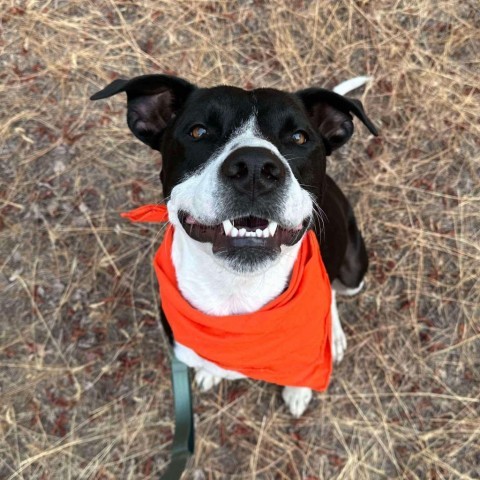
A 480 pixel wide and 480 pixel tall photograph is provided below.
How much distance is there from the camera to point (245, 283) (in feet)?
9.29

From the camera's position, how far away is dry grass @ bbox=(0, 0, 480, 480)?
4.15m

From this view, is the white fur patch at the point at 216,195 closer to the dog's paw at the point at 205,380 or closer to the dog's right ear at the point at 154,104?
the dog's right ear at the point at 154,104

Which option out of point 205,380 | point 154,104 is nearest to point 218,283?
point 154,104

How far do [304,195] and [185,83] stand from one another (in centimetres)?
103

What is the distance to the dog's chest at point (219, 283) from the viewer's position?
9.15 ft

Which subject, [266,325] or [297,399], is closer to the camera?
[266,325]

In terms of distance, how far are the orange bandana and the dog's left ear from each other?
636 mm

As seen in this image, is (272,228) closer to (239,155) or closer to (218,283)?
(239,155)

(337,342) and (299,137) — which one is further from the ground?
(299,137)

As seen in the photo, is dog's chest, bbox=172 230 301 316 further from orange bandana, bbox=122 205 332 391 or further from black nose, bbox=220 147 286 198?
black nose, bbox=220 147 286 198

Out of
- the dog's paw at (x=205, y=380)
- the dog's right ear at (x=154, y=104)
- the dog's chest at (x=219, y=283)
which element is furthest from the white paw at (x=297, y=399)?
the dog's right ear at (x=154, y=104)

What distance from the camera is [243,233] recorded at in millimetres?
2418

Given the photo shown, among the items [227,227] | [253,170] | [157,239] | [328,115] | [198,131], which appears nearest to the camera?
[253,170]

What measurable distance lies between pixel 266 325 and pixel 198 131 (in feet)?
3.90
